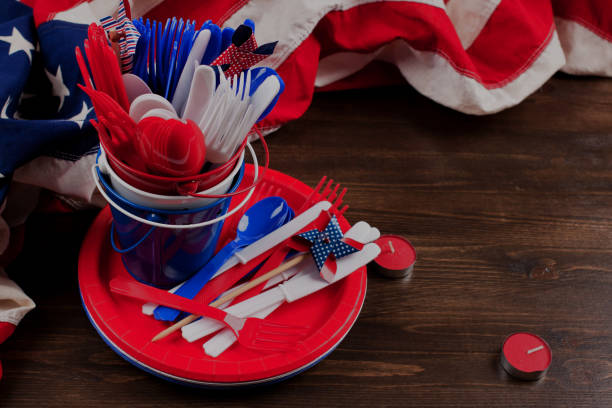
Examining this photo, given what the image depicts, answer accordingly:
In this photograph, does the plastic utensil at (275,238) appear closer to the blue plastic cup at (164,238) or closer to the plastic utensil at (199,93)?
the blue plastic cup at (164,238)

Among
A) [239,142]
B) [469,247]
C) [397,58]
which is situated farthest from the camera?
[397,58]

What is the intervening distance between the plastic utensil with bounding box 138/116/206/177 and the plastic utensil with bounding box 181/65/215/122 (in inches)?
1.0

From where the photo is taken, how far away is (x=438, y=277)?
707 mm

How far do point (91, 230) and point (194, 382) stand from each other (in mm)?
228

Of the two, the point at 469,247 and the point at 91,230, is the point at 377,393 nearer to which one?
the point at 469,247

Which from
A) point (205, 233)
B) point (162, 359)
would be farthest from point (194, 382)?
point (205, 233)

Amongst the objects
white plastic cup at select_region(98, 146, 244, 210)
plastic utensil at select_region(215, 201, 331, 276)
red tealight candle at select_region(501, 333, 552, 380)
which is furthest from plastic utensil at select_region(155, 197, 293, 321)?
red tealight candle at select_region(501, 333, 552, 380)

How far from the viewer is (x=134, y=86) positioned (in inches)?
19.6

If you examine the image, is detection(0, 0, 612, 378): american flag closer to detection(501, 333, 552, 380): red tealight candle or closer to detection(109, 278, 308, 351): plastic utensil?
detection(109, 278, 308, 351): plastic utensil

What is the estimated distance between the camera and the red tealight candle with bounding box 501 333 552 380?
1.98 feet

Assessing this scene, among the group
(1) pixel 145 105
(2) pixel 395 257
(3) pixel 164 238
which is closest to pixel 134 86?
(1) pixel 145 105

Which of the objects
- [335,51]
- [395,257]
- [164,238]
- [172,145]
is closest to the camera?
[172,145]

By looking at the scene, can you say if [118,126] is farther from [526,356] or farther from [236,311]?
[526,356]

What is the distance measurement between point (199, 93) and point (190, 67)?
0.15 feet
